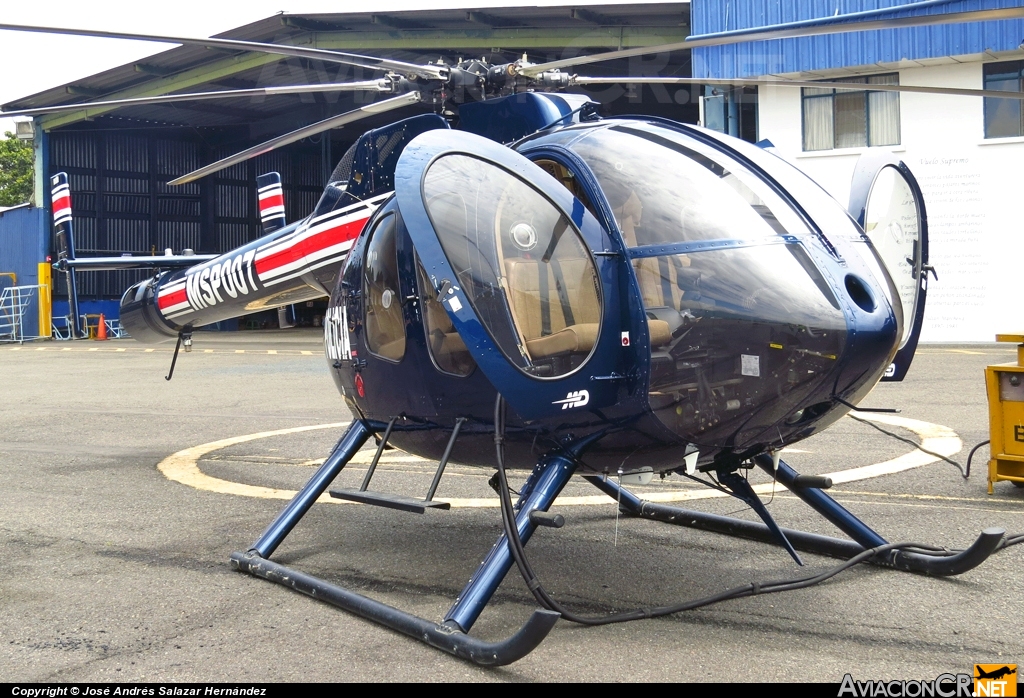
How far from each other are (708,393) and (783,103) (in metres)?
21.4

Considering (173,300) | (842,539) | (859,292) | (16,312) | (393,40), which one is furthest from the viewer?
(16,312)

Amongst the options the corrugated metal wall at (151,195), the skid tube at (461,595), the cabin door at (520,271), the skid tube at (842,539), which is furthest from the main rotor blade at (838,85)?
the corrugated metal wall at (151,195)

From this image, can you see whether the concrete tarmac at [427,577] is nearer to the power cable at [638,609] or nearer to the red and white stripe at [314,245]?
the power cable at [638,609]

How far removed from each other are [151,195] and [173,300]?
3038cm

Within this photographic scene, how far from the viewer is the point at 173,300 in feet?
26.6

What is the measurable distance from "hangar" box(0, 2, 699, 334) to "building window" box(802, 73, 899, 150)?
386 centimetres

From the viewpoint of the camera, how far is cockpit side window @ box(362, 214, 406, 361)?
16.7 feet

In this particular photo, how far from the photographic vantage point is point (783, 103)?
2377 cm

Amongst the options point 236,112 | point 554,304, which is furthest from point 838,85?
point 236,112

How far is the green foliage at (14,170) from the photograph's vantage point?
5912cm

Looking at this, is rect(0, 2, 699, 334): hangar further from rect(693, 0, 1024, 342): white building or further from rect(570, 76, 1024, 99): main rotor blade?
rect(570, 76, 1024, 99): main rotor blade

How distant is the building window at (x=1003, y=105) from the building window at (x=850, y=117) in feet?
6.09

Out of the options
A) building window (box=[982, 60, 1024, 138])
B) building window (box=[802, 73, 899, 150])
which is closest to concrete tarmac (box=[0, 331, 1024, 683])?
building window (box=[982, 60, 1024, 138])

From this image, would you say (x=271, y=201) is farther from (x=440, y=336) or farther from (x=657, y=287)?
(x=657, y=287)
